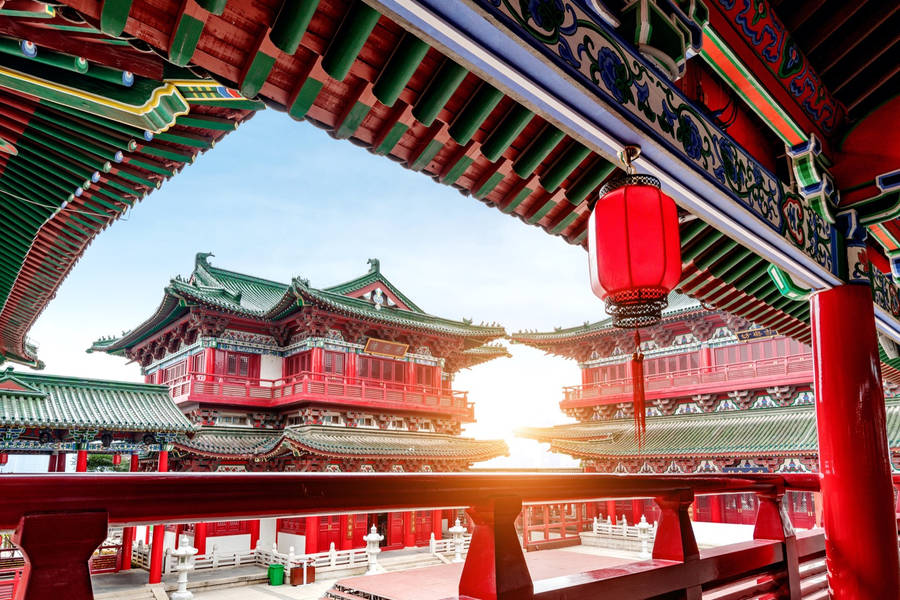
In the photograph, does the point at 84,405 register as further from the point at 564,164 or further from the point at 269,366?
the point at 564,164

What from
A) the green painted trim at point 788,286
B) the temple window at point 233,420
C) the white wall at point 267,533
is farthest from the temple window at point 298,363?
the green painted trim at point 788,286

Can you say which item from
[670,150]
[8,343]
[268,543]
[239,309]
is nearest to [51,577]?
[670,150]

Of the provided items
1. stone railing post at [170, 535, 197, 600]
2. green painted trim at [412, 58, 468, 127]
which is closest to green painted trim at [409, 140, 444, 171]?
green painted trim at [412, 58, 468, 127]

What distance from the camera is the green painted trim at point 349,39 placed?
2041mm

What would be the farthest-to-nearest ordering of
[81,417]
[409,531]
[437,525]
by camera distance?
[437,525], [409,531], [81,417]

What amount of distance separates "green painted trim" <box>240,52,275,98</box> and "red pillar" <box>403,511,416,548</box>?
16.3m

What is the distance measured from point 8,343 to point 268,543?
8710 millimetres

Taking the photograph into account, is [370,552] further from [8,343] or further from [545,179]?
[545,179]

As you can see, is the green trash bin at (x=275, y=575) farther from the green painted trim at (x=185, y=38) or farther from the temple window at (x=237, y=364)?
the green painted trim at (x=185, y=38)

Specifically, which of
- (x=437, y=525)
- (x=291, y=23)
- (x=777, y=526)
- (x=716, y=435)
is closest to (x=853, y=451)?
(x=777, y=526)

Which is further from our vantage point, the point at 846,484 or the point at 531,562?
the point at 531,562

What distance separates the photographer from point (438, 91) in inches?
97.0

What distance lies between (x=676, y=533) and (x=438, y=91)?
1.82 meters

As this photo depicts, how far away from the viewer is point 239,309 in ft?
58.7
